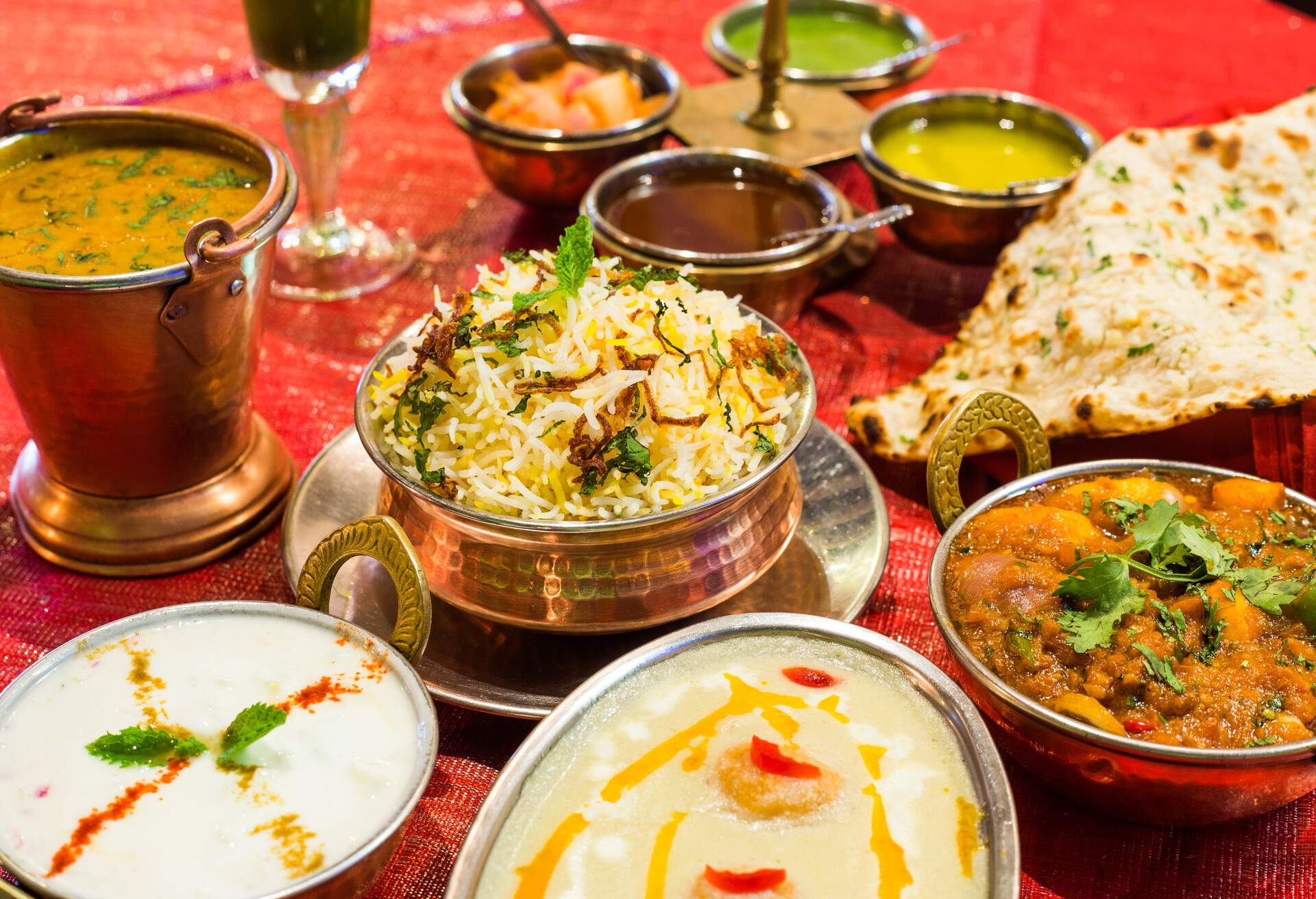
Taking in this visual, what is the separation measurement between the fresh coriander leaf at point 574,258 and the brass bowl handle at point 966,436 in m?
0.65

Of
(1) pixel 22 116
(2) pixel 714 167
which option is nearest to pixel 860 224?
(2) pixel 714 167

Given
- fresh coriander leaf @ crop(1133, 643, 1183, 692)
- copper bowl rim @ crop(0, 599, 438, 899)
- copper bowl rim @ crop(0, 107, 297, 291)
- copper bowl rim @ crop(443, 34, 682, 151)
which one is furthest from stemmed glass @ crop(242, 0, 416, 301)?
fresh coriander leaf @ crop(1133, 643, 1183, 692)

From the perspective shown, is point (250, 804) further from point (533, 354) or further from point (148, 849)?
point (533, 354)

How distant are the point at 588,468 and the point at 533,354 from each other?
9.0 inches

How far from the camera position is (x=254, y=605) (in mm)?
1643

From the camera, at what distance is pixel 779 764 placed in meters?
1.44

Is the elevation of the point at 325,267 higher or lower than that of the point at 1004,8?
lower

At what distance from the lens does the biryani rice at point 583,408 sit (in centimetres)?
177

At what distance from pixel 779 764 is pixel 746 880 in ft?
0.52

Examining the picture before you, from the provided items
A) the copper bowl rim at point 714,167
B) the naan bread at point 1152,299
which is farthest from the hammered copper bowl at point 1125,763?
the copper bowl rim at point 714,167

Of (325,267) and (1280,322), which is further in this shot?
(325,267)

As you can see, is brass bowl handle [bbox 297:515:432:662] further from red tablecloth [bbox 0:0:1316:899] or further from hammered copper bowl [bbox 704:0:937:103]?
hammered copper bowl [bbox 704:0:937:103]

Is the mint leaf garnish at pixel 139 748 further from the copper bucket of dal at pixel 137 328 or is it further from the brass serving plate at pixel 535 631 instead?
the copper bucket of dal at pixel 137 328

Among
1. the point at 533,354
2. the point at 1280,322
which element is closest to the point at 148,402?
the point at 533,354
